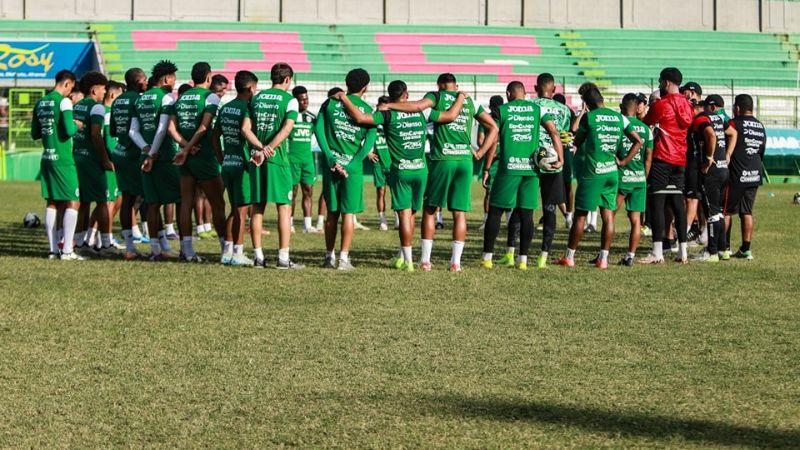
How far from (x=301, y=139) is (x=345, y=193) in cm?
508

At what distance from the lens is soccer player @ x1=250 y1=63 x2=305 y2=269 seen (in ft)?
41.0

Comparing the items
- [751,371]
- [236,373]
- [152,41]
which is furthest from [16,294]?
[152,41]

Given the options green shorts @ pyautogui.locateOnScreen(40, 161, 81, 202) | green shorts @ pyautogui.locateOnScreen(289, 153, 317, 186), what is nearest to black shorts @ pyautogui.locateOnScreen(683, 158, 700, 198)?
green shorts @ pyautogui.locateOnScreen(289, 153, 317, 186)

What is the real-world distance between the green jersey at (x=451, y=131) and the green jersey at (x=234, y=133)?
72.0 inches

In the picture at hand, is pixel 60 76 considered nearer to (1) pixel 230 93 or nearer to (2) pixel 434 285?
(2) pixel 434 285

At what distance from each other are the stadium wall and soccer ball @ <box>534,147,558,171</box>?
3118 centimetres

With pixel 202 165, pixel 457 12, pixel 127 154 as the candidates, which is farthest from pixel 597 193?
pixel 457 12

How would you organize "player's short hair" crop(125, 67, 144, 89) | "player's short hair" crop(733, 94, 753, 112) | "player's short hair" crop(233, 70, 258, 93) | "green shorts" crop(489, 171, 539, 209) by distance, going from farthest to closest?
"player's short hair" crop(733, 94, 753, 112), "player's short hair" crop(125, 67, 144, 89), "green shorts" crop(489, 171, 539, 209), "player's short hair" crop(233, 70, 258, 93)

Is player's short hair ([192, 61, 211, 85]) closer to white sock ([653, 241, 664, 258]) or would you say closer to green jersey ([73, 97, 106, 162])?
green jersey ([73, 97, 106, 162])

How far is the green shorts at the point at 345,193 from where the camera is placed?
12695mm

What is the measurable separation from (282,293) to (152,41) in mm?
31058

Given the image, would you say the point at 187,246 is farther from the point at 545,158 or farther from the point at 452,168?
the point at 545,158

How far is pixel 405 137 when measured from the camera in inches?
505

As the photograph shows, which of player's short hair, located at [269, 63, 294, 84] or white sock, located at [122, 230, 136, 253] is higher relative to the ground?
player's short hair, located at [269, 63, 294, 84]
